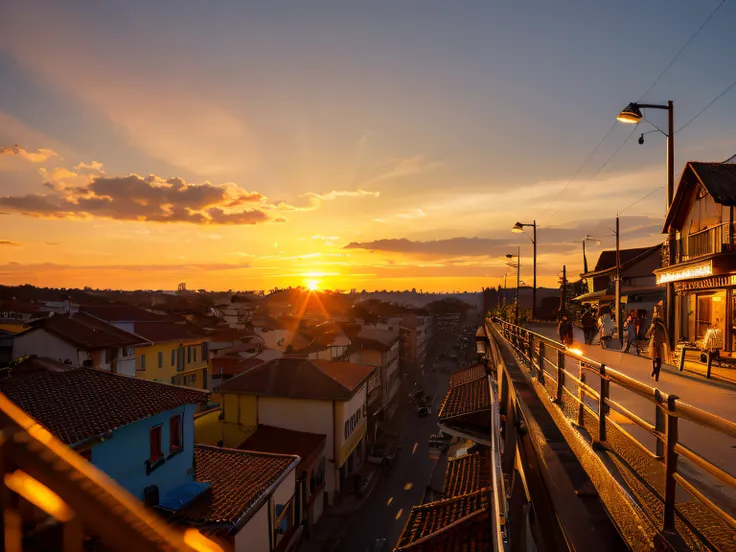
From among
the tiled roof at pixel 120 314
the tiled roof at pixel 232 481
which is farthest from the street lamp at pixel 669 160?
the tiled roof at pixel 120 314

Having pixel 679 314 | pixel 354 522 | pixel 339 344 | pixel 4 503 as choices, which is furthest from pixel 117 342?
pixel 4 503

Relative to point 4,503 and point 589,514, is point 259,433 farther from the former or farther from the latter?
point 4,503

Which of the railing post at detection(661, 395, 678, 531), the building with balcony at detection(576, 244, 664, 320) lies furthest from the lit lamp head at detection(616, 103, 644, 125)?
the building with balcony at detection(576, 244, 664, 320)

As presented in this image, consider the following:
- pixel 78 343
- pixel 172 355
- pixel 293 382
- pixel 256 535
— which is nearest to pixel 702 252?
pixel 256 535

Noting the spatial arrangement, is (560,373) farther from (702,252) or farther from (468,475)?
(702,252)

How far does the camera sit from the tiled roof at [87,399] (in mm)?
12641

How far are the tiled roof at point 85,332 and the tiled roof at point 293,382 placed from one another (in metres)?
7.64

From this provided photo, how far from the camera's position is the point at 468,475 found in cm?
1639

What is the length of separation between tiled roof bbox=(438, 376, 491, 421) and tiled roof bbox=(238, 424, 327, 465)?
9897 millimetres

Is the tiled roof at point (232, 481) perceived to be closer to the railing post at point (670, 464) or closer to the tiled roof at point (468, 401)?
the tiled roof at point (468, 401)

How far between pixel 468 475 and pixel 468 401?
8.10 feet

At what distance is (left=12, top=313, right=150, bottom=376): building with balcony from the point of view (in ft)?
92.6

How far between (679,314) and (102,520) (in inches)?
887

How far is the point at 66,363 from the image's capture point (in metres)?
27.8
